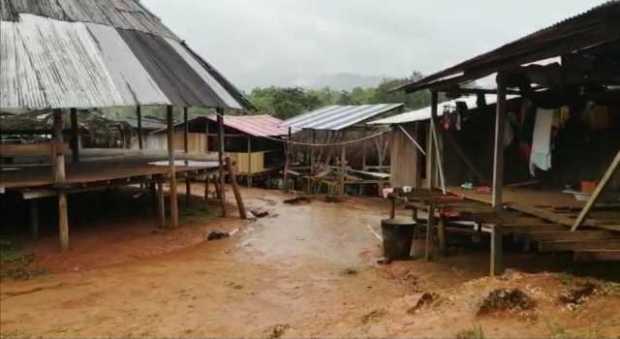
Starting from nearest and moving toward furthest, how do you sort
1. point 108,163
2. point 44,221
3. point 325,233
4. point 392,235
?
point 392,235, point 44,221, point 325,233, point 108,163

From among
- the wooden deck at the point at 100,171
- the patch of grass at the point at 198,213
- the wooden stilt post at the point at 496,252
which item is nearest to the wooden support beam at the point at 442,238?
the wooden stilt post at the point at 496,252

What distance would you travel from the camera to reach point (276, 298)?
901 cm

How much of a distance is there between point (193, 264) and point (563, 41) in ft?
26.5

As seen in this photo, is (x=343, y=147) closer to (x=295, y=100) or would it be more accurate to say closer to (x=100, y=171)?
(x=100, y=171)

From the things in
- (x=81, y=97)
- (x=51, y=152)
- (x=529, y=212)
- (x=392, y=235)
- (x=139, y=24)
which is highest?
(x=139, y=24)

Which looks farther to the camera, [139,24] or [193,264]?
[139,24]

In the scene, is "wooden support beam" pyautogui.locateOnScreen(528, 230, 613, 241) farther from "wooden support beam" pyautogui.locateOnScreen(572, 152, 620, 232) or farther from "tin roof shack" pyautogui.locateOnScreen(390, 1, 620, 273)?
"wooden support beam" pyautogui.locateOnScreen(572, 152, 620, 232)

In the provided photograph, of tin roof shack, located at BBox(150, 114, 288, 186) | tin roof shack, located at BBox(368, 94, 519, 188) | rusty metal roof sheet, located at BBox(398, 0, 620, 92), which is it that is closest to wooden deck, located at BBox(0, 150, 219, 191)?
tin roof shack, located at BBox(368, 94, 519, 188)

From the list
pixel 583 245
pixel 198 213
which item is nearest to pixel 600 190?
pixel 583 245

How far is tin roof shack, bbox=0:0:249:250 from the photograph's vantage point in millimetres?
11453

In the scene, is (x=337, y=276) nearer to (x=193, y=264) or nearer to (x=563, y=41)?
(x=193, y=264)

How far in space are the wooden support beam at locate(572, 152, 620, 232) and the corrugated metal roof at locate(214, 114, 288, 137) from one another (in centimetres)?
1883

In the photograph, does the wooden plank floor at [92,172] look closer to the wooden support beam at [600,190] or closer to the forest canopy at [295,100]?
A: the wooden support beam at [600,190]

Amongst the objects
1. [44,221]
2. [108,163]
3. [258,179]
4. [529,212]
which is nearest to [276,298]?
[529,212]
